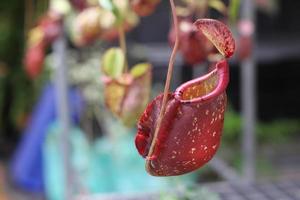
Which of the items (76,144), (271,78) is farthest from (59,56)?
(271,78)

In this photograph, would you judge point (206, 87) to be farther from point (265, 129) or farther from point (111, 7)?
point (265, 129)

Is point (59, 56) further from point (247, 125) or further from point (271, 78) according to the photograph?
point (271, 78)

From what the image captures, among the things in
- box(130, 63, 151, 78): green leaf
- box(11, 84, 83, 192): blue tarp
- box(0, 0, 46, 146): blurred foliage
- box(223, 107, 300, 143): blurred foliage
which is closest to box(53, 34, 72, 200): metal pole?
box(130, 63, 151, 78): green leaf

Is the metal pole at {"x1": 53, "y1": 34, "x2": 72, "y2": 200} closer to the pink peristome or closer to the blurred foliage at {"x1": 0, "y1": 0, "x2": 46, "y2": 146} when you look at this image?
the pink peristome

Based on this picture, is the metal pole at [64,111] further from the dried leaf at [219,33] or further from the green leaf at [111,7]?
the dried leaf at [219,33]

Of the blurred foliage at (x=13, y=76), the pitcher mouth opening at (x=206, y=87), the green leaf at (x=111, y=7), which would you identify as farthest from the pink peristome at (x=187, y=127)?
the blurred foliage at (x=13, y=76)
